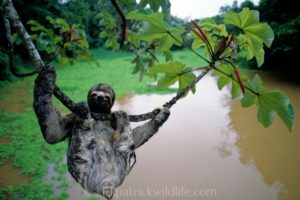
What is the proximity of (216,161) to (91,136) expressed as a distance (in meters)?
3.75

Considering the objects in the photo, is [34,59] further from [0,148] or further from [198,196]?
[0,148]

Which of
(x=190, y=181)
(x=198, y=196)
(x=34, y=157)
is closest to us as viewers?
(x=198, y=196)

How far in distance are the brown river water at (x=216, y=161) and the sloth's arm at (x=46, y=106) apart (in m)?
2.63

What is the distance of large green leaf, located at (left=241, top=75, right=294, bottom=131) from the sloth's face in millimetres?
550

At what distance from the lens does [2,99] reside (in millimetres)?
7215

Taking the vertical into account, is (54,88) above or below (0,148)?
above

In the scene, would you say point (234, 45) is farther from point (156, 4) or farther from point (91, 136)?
point (91, 136)

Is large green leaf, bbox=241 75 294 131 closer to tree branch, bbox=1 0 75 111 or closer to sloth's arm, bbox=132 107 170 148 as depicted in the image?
sloth's arm, bbox=132 107 170 148

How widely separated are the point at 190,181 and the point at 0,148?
9.77ft

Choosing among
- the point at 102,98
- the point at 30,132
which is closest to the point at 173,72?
the point at 102,98

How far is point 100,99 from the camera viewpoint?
1140mm

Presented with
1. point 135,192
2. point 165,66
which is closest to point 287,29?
point 135,192

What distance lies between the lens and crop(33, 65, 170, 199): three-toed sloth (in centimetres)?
95

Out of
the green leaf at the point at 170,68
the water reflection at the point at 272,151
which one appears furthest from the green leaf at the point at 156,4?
the water reflection at the point at 272,151
